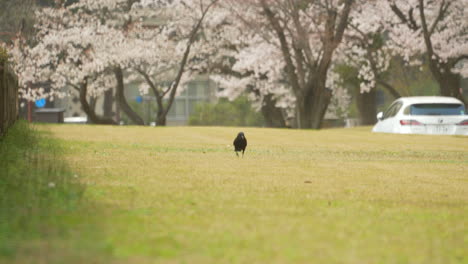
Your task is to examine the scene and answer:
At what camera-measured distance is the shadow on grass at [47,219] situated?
5012 millimetres

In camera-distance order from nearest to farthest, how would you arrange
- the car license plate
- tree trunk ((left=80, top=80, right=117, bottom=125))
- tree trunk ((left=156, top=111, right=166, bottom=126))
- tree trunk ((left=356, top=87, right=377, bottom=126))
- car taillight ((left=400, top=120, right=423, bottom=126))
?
1. car taillight ((left=400, top=120, right=423, bottom=126))
2. the car license plate
3. tree trunk ((left=156, top=111, right=166, bottom=126))
4. tree trunk ((left=80, top=80, right=117, bottom=125))
5. tree trunk ((left=356, top=87, right=377, bottom=126))

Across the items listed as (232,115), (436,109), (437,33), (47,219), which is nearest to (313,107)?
(437,33)

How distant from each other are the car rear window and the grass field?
38.5ft

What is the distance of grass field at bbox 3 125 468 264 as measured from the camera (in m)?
5.40

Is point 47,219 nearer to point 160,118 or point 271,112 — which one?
point 160,118

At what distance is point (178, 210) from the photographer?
7215 millimetres

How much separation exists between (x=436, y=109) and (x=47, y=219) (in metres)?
21.1

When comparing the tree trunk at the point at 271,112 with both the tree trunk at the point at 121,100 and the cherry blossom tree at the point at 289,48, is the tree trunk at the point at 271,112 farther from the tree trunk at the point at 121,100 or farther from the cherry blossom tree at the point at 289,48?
the tree trunk at the point at 121,100

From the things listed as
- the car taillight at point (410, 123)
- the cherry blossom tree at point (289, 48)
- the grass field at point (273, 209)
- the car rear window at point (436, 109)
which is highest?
the cherry blossom tree at point (289, 48)

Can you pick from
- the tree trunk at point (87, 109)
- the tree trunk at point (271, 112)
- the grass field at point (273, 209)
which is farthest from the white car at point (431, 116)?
the tree trunk at point (271, 112)

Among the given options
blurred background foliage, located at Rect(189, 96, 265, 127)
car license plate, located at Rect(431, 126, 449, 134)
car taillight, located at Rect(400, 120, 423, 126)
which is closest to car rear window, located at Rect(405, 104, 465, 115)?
car taillight, located at Rect(400, 120, 423, 126)

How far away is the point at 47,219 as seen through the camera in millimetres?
6383

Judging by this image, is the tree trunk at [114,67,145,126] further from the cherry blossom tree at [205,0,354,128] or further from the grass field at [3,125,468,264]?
the grass field at [3,125,468,264]

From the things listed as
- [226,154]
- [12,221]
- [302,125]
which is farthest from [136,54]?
[12,221]
